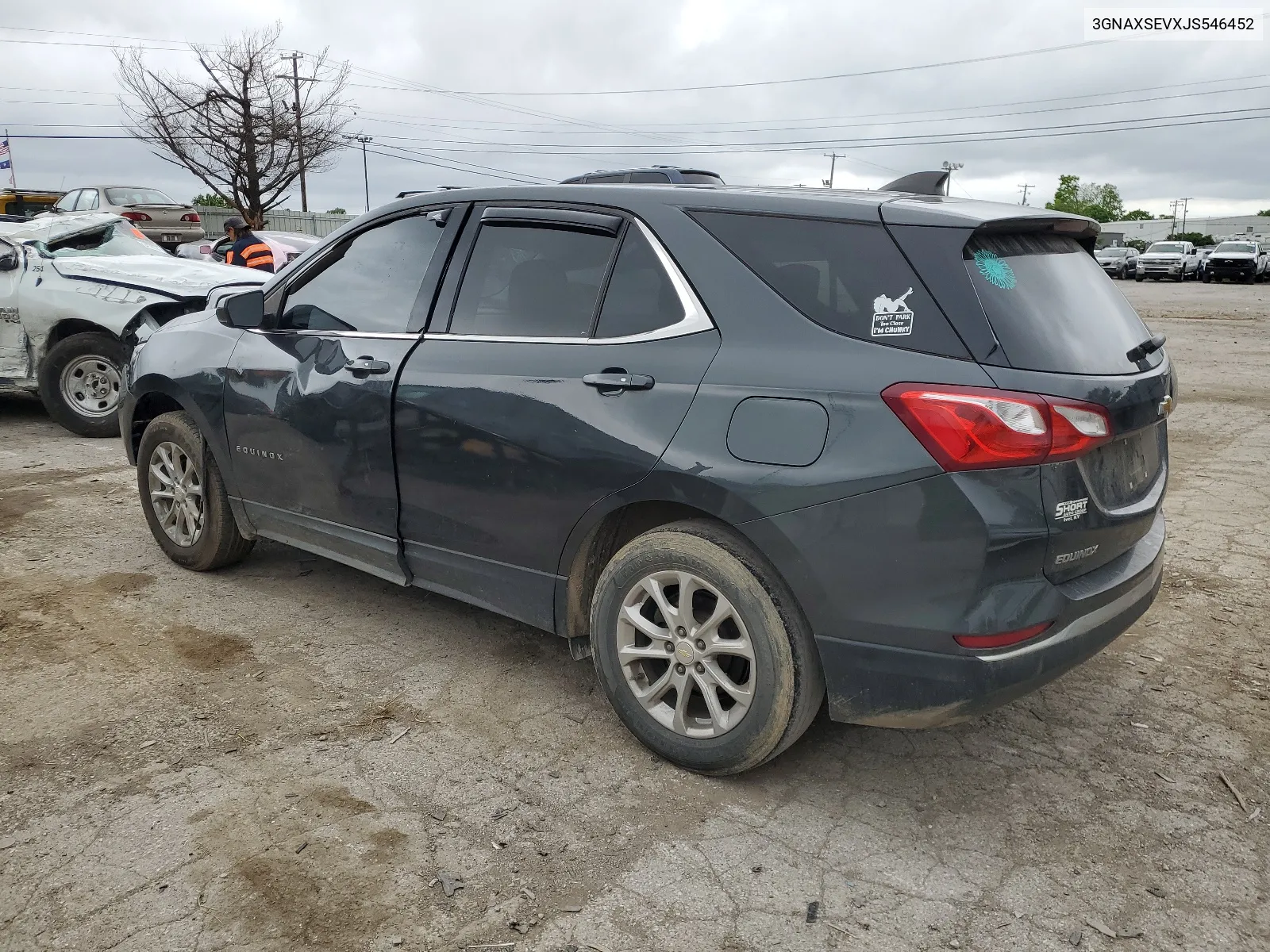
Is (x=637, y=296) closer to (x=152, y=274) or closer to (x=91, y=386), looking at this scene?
(x=152, y=274)

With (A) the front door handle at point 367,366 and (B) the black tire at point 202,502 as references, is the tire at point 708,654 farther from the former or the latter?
(B) the black tire at point 202,502

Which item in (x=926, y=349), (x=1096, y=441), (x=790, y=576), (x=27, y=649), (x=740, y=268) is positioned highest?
(x=740, y=268)

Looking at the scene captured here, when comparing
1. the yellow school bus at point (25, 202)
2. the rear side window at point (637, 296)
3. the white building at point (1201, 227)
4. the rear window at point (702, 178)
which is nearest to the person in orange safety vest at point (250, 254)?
the rear window at point (702, 178)

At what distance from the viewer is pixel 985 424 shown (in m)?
2.51

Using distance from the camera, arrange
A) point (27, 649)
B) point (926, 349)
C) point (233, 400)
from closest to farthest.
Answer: point (926, 349) → point (27, 649) → point (233, 400)

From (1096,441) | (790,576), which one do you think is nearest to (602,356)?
(790,576)

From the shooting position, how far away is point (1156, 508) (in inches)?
124

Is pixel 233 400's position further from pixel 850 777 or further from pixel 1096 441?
pixel 1096 441

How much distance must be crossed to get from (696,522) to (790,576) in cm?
36

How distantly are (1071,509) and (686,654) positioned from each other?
1147mm

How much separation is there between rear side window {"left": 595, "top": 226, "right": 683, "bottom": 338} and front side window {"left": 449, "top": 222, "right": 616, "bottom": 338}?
0.20 feet

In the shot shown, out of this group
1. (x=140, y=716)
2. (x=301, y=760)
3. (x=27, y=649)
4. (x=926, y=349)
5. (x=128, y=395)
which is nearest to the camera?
(x=926, y=349)

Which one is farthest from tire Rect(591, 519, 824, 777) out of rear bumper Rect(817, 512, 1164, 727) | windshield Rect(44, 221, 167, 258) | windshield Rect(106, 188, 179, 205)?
windshield Rect(106, 188, 179, 205)

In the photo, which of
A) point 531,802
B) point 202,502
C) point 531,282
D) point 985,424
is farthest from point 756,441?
point 202,502
